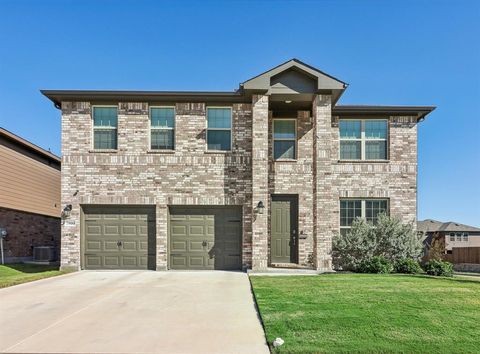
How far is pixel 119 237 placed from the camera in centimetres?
1236

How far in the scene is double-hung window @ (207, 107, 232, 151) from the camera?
12578 mm

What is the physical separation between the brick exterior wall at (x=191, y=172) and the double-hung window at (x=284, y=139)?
519 millimetres

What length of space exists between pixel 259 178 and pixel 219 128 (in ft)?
8.27

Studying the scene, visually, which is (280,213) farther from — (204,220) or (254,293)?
(254,293)

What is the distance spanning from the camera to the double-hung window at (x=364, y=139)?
43.2 feet

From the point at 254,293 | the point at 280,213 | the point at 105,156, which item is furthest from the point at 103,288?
the point at 280,213

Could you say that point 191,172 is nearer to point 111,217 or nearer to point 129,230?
point 129,230

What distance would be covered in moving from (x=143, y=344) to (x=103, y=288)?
463 cm

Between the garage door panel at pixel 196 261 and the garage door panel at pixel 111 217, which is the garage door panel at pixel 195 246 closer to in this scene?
the garage door panel at pixel 196 261

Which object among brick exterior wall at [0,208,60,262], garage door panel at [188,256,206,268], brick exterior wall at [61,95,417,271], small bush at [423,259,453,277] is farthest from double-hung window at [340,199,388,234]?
brick exterior wall at [0,208,60,262]

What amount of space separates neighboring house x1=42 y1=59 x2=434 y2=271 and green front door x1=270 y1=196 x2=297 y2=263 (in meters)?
0.04

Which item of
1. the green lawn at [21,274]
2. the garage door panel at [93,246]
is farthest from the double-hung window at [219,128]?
the green lawn at [21,274]

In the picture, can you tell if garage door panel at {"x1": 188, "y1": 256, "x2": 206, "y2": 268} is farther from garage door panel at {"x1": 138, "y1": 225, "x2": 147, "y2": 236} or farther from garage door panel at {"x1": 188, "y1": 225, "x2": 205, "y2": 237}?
garage door panel at {"x1": 138, "y1": 225, "x2": 147, "y2": 236}

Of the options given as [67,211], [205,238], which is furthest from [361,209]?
[67,211]
